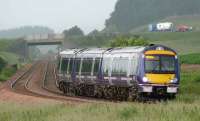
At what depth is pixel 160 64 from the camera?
111ft

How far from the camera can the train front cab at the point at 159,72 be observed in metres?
32.7

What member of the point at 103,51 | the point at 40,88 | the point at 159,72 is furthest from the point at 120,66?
the point at 40,88

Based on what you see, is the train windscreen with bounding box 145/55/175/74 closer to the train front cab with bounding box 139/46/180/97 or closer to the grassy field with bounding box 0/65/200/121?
→ the train front cab with bounding box 139/46/180/97

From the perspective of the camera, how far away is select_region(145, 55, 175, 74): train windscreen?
3328cm

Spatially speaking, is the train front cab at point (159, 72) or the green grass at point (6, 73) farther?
the green grass at point (6, 73)

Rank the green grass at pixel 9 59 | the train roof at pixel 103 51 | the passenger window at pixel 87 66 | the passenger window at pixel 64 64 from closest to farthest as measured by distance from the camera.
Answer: the train roof at pixel 103 51, the passenger window at pixel 87 66, the passenger window at pixel 64 64, the green grass at pixel 9 59

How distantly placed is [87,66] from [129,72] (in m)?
8.37

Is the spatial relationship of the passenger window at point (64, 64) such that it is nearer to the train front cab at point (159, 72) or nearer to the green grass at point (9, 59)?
the train front cab at point (159, 72)

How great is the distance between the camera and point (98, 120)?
2014 centimetres

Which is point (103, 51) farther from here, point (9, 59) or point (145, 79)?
point (9, 59)

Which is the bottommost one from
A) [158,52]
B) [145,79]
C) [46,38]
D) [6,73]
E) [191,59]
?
[145,79]

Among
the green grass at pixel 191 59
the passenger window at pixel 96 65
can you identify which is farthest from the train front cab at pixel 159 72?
the green grass at pixel 191 59

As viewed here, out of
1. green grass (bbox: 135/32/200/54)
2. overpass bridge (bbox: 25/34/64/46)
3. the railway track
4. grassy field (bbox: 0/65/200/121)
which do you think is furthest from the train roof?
overpass bridge (bbox: 25/34/64/46)

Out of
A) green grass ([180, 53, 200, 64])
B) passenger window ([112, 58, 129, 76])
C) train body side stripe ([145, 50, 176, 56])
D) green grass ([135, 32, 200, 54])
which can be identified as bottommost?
passenger window ([112, 58, 129, 76])
